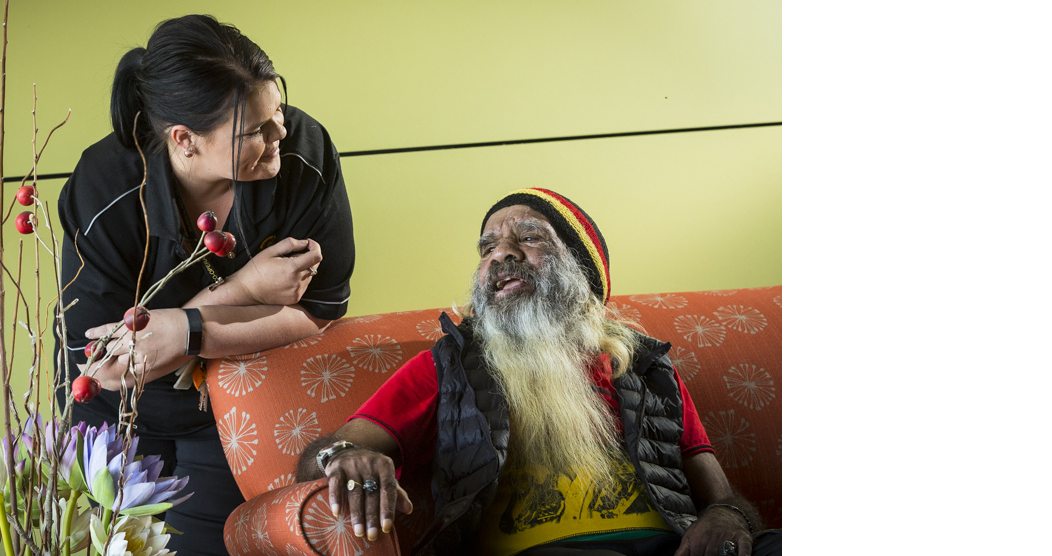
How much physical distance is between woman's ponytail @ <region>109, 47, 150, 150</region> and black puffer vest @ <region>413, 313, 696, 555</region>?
2.46 ft

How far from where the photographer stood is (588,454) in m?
1.61

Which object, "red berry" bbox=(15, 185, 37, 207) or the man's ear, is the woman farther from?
"red berry" bbox=(15, 185, 37, 207)

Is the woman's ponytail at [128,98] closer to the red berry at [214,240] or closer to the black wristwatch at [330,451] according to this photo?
the red berry at [214,240]

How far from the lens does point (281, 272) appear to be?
163 cm

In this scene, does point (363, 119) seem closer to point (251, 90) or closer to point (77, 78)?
point (251, 90)

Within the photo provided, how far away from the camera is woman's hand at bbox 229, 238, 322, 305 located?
62.9 inches

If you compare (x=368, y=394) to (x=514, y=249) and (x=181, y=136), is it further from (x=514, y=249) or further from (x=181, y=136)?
(x=181, y=136)

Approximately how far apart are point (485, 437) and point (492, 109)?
0.86 metres

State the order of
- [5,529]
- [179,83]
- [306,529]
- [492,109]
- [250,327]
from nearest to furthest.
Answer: [5,529], [306,529], [179,83], [250,327], [492,109]

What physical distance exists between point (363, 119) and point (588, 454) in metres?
0.96

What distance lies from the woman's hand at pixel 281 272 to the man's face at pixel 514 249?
407 mm

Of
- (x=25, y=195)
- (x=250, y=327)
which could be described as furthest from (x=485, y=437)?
(x=25, y=195)

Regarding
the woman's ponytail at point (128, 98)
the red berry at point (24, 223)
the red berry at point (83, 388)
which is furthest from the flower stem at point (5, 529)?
the woman's ponytail at point (128, 98)
